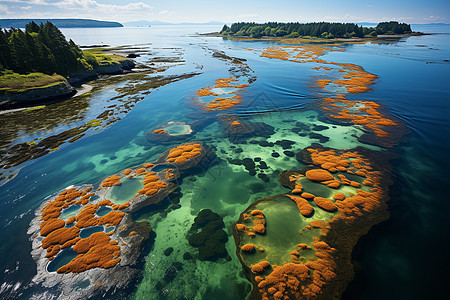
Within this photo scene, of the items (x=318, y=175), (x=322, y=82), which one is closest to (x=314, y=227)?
(x=318, y=175)

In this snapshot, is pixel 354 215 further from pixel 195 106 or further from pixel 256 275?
pixel 195 106

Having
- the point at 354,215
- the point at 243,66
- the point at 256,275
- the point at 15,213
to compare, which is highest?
the point at 243,66

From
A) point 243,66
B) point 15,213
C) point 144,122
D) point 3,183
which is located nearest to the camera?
Answer: point 15,213

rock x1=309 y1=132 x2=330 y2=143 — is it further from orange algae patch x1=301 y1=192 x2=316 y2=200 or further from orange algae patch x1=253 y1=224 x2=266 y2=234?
orange algae patch x1=253 y1=224 x2=266 y2=234

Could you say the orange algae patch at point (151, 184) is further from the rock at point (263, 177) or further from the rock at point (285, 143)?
the rock at point (285, 143)

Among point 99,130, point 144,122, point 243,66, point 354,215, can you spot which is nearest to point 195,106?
point 144,122
